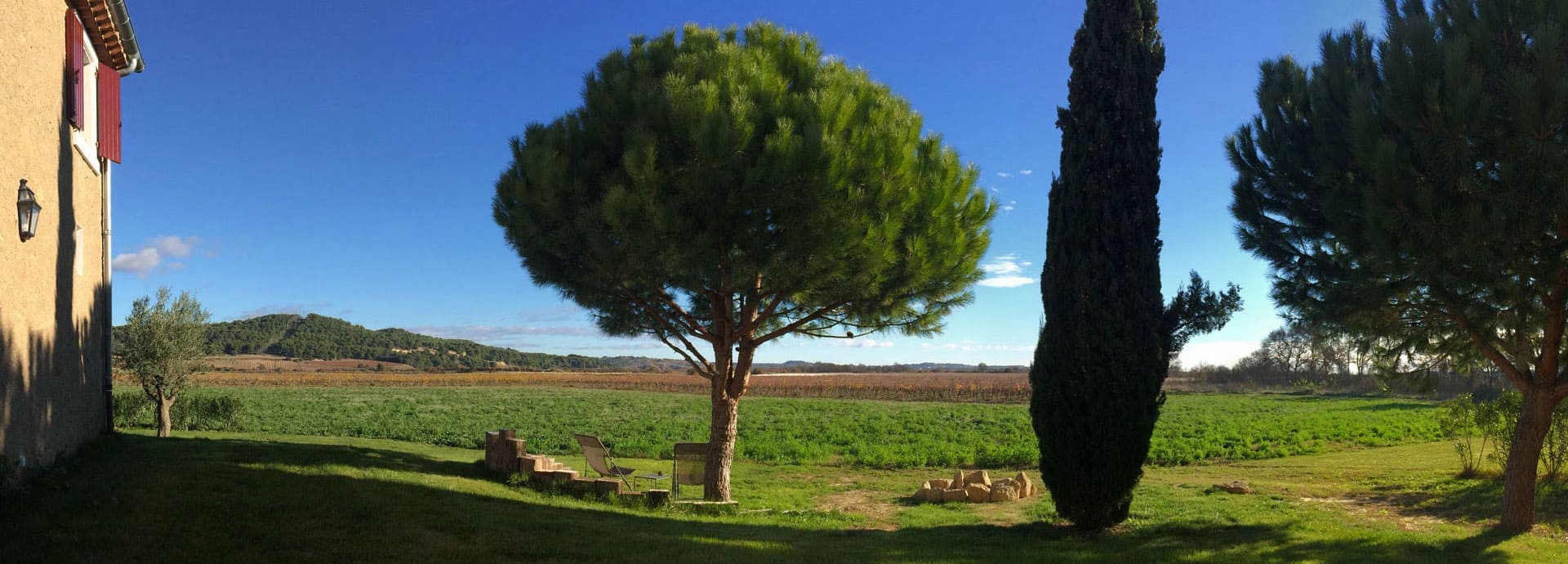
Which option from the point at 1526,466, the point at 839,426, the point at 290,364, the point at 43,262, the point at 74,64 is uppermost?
the point at 74,64

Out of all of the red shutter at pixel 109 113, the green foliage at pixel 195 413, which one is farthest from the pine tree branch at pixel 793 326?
the green foliage at pixel 195 413

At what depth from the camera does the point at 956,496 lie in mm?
13016

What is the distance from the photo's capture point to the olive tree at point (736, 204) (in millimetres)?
11297

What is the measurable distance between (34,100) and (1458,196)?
15645 millimetres

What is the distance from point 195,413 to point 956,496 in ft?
62.5

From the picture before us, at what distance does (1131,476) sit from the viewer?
9445mm

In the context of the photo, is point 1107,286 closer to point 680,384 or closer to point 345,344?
point 680,384

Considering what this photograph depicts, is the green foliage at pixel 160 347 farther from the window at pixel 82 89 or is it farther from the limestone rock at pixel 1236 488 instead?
the limestone rock at pixel 1236 488

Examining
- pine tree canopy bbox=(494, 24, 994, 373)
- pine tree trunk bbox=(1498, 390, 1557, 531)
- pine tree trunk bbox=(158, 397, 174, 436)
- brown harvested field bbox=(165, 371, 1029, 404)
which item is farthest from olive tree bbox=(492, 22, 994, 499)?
brown harvested field bbox=(165, 371, 1029, 404)

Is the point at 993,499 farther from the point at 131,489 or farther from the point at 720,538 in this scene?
the point at 131,489

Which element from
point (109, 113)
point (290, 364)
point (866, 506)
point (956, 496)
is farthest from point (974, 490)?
point (290, 364)

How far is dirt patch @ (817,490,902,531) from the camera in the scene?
11.2 meters

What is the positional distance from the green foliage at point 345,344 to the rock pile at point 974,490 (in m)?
117

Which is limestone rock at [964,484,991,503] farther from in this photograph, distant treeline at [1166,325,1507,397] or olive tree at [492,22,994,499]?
distant treeline at [1166,325,1507,397]
